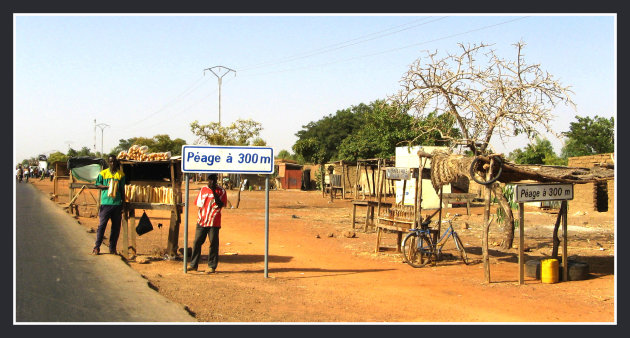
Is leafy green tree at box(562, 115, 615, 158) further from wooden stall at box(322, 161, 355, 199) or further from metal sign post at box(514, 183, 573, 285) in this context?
metal sign post at box(514, 183, 573, 285)

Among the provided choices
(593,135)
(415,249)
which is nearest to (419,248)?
(415,249)

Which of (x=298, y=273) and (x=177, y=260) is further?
(x=177, y=260)

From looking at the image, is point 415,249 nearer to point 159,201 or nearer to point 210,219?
point 210,219

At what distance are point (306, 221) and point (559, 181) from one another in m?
12.2

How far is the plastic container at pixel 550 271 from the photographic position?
10.5 meters

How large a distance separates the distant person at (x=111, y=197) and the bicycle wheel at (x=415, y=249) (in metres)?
6.07

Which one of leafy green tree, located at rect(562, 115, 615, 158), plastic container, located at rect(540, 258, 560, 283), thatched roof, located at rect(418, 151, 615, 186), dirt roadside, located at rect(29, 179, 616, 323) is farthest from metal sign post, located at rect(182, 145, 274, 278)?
leafy green tree, located at rect(562, 115, 615, 158)

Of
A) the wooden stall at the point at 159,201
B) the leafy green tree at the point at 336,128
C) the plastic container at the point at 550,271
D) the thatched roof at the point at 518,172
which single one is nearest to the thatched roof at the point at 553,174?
the thatched roof at the point at 518,172

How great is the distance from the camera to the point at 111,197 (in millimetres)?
11195

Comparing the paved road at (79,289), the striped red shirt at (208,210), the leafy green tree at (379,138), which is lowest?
the paved road at (79,289)

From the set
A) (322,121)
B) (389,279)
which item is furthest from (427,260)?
(322,121)

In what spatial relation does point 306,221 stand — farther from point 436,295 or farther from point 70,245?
point 436,295

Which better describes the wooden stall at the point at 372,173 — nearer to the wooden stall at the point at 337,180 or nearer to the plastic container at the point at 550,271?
the wooden stall at the point at 337,180

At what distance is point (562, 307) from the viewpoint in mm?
8398
